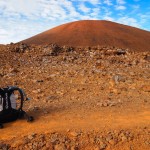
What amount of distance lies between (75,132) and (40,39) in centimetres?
3141

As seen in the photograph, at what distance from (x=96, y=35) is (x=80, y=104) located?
1149 inches

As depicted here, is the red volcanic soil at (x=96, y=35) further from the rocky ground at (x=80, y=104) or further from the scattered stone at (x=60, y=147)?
the scattered stone at (x=60, y=147)

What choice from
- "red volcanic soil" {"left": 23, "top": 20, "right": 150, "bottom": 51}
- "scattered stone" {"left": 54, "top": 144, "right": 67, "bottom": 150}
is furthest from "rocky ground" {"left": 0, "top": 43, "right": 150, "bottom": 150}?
"red volcanic soil" {"left": 23, "top": 20, "right": 150, "bottom": 51}

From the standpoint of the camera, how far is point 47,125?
268 inches

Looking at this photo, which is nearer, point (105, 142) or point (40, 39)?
point (105, 142)

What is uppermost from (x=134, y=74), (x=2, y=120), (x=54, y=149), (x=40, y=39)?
(x=40, y=39)

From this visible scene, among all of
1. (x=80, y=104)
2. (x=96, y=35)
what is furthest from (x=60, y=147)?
(x=96, y=35)

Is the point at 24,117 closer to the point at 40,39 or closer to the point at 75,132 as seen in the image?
the point at 75,132

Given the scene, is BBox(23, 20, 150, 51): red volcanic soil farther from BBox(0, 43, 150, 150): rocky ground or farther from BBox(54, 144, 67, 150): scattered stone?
BBox(54, 144, 67, 150): scattered stone

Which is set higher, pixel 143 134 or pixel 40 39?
pixel 40 39

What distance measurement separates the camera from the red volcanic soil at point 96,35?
35.0 metres

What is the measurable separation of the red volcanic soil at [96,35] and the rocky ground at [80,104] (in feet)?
57.2

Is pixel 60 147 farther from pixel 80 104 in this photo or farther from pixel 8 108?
pixel 80 104

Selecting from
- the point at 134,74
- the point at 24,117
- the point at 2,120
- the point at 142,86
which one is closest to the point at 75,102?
the point at 24,117
